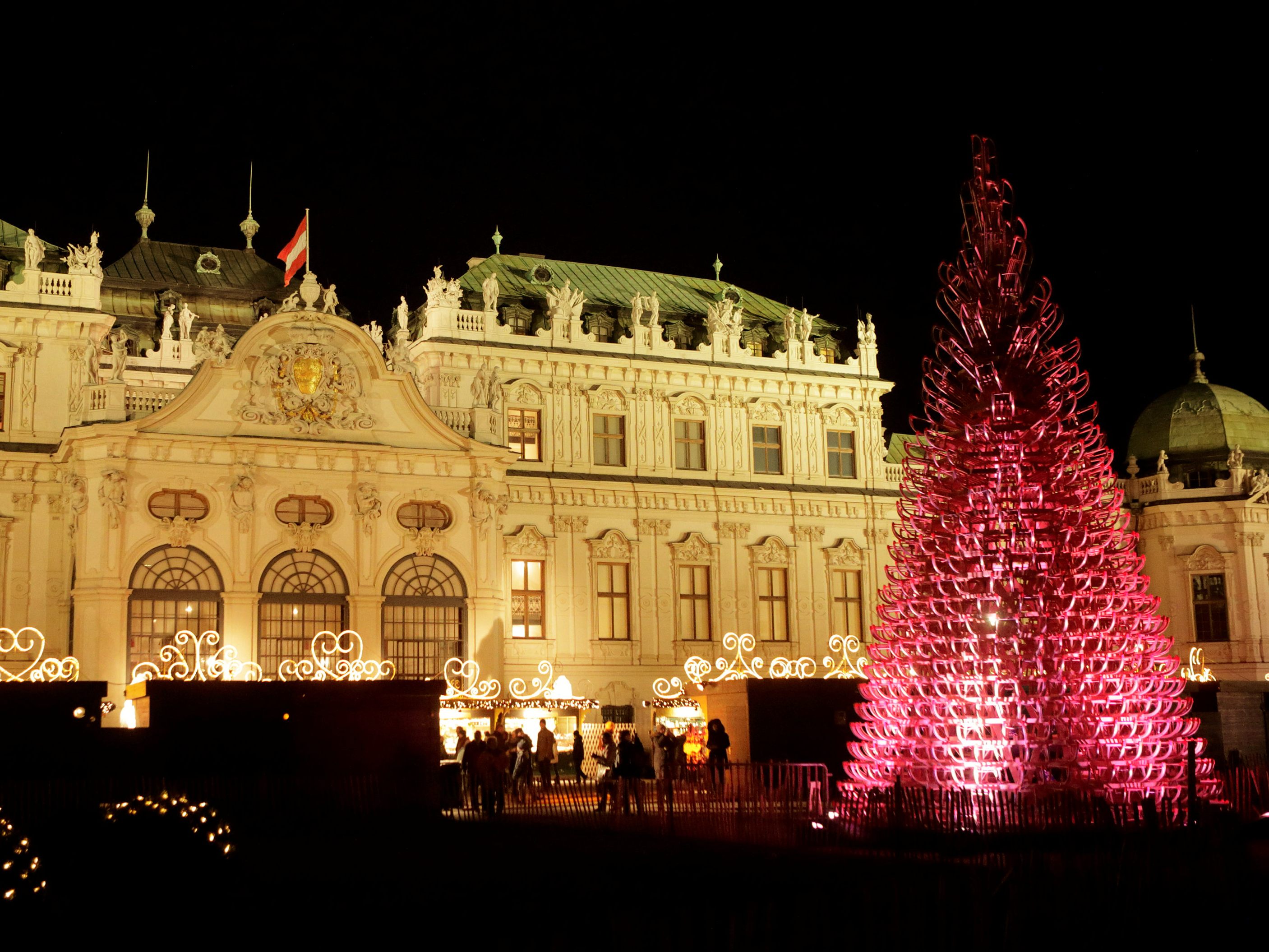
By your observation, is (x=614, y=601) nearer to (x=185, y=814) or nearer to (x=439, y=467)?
(x=439, y=467)

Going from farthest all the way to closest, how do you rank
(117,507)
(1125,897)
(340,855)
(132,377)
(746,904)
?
(132,377) → (117,507) → (340,855) → (746,904) → (1125,897)

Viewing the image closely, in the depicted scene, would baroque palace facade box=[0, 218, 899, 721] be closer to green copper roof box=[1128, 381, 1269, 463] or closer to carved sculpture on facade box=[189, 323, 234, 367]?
carved sculpture on facade box=[189, 323, 234, 367]

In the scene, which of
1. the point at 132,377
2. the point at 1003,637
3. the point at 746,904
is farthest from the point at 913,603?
the point at 132,377

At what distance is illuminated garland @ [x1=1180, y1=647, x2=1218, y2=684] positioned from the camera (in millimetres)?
40963

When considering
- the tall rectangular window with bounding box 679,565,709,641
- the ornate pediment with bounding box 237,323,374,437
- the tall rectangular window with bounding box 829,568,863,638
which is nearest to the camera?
the ornate pediment with bounding box 237,323,374,437

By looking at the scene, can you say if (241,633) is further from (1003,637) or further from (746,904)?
(746,904)

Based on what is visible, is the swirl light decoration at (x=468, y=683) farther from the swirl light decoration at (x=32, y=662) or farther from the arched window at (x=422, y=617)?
the swirl light decoration at (x=32, y=662)

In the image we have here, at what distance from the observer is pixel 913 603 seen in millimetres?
21656

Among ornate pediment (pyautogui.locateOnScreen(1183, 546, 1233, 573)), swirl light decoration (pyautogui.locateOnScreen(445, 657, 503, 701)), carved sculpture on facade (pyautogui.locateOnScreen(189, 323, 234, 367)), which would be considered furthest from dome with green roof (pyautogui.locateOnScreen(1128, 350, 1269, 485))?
carved sculpture on facade (pyautogui.locateOnScreen(189, 323, 234, 367))

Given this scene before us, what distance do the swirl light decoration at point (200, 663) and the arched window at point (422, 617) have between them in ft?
11.9

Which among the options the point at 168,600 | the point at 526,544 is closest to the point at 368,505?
the point at 168,600

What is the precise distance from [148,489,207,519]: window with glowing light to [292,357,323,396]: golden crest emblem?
143 inches

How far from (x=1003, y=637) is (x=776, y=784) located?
901 cm

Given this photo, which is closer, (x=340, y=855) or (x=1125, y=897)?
(x=1125, y=897)
